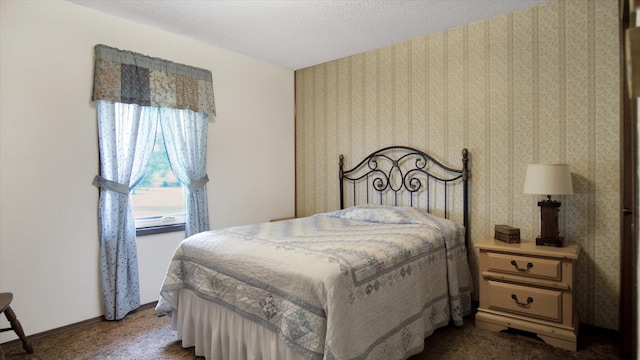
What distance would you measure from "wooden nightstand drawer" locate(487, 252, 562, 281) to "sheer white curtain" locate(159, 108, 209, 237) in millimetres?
2605

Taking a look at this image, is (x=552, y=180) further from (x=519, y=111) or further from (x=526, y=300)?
(x=526, y=300)

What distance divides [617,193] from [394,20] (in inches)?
84.5

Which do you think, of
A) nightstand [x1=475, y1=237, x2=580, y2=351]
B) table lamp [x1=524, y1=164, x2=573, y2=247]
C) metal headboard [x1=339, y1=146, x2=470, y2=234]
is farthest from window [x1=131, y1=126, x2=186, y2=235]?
table lamp [x1=524, y1=164, x2=573, y2=247]

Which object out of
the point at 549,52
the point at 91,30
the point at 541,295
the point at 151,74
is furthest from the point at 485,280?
the point at 91,30

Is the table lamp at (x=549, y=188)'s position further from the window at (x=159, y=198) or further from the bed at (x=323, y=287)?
the window at (x=159, y=198)

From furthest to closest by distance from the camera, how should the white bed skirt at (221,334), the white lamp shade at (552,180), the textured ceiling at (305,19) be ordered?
the textured ceiling at (305,19) < the white lamp shade at (552,180) < the white bed skirt at (221,334)

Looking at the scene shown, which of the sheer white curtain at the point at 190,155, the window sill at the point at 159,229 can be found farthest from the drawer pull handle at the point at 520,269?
the window sill at the point at 159,229

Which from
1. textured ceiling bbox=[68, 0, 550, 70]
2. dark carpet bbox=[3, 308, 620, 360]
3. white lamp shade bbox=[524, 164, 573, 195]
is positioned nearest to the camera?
dark carpet bbox=[3, 308, 620, 360]

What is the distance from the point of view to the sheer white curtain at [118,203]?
2.84 m

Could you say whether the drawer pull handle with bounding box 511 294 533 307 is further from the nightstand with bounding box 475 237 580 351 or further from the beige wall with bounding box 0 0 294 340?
the beige wall with bounding box 0 0 294 340

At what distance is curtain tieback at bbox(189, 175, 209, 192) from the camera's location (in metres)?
3.39

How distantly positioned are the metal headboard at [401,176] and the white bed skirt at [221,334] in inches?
80.6

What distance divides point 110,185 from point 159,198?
551 mm

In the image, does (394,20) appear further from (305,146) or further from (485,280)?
(485,280)
